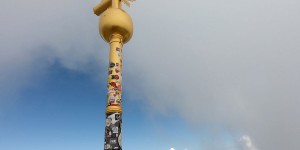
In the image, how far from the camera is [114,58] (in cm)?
1973

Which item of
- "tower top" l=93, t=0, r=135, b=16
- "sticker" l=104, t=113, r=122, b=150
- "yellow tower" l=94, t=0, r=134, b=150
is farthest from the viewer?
"tower top" l=93, t=0, r=135, b=16

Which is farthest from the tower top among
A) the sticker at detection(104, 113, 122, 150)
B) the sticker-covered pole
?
the sticker at detection(104, 113, 122, 150)

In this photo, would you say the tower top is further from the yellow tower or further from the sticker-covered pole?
the sticker-covered pole

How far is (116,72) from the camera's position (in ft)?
63.5

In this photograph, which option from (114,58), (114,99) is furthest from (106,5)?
(114,99)

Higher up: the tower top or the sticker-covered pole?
the tower top

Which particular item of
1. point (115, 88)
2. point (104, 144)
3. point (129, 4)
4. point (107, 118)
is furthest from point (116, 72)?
point (129, 4)

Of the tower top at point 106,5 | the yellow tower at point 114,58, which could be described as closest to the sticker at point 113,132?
the yellow tower at point 114,58

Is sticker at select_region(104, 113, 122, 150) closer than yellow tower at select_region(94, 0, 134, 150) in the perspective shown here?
Yes

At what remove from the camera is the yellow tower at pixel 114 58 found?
17.8 meters

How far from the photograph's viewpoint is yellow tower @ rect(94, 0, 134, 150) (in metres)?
17.8

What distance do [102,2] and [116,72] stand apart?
7051 millimetres

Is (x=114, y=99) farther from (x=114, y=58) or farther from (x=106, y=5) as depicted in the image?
(x=106, y=5)

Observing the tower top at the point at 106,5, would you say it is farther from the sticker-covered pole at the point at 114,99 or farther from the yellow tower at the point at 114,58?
the sticker-covered pole at the point at 114,99
